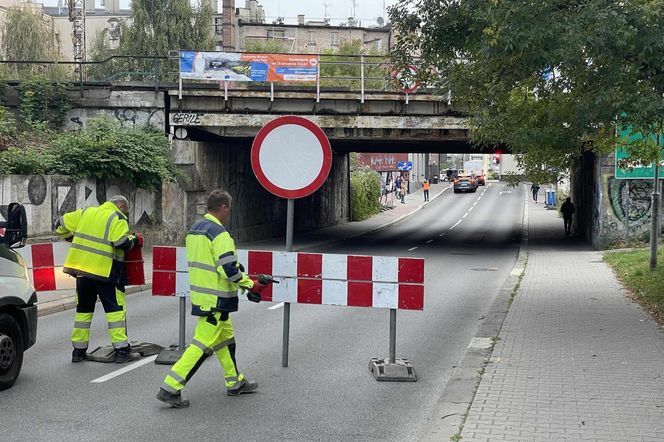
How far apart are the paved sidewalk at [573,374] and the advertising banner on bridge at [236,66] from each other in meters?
13.6

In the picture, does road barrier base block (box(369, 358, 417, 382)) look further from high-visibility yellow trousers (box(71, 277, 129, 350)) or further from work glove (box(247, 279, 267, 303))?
high-visibility yellow trousers (box(71, 277, 129, 350))

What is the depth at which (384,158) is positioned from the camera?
5691cm

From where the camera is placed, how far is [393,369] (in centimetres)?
809

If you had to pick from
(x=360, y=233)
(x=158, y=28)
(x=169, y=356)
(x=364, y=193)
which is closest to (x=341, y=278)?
(x=169, y=356)

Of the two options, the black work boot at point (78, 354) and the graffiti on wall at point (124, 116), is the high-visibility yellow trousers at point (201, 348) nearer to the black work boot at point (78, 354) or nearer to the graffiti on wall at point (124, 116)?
the black work boot at point (78, 354)

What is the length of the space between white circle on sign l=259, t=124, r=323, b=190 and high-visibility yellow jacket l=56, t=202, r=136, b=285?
1.54m

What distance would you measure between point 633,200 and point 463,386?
820 inches

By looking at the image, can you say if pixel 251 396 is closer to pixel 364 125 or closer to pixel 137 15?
pixel 364 125

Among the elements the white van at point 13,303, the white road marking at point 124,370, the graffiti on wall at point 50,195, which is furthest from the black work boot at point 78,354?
the graffiti on wall at point 50,195

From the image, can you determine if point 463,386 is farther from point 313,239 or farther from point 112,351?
point 313,239

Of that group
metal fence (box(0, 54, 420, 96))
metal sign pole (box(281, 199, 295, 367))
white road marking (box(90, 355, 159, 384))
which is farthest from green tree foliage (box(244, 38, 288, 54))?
metal sign pole (box(281, 199, 295, 367))

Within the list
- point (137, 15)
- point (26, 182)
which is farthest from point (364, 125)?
point (137, 15)

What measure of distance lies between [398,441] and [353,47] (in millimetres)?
77925

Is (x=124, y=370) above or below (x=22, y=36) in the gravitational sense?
below
